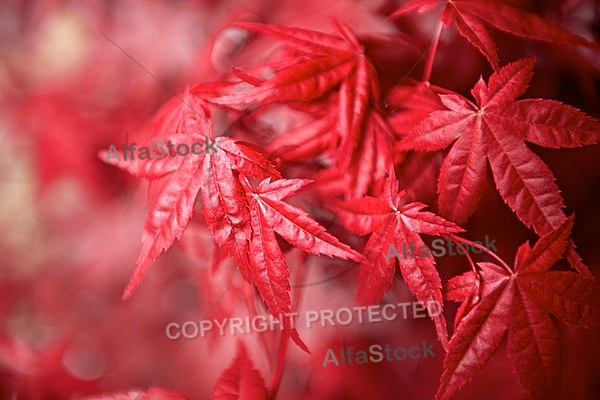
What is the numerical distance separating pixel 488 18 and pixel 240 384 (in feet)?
1.72

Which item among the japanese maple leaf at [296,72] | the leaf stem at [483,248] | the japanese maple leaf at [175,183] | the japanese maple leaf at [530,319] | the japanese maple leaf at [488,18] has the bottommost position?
the japanese maple leaf at [530,319]

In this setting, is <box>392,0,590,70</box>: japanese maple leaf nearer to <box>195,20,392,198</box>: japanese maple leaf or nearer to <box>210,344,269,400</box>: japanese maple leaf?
<box>195,20,392,198</box>: japanese maple leaf

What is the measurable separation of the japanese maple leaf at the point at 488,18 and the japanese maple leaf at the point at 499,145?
55 millimetres

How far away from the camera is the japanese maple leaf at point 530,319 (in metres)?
0.49

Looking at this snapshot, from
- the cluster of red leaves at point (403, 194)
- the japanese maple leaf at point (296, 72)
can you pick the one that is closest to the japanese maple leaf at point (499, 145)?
the cluster of red leaves at point (403, 194)

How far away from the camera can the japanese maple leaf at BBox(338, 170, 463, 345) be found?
1.58 feet

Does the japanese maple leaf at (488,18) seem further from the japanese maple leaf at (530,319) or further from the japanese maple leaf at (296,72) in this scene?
the japanese maple leaf at (530,319)

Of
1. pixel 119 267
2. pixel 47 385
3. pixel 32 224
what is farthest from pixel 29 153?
pixel 47 385

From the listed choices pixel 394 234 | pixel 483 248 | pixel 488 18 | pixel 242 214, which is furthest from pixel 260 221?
pixel 488 18

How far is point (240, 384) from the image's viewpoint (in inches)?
21.2

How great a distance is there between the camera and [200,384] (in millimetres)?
590

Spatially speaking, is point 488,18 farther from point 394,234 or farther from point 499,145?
point 394,234

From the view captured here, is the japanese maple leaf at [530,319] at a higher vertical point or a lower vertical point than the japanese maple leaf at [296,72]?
lower

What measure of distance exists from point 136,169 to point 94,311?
0.23 meters
